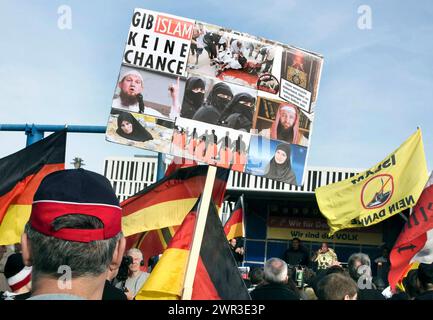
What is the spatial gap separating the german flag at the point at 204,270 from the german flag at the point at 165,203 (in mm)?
2058

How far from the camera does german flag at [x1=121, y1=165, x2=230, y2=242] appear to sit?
734 centimetres

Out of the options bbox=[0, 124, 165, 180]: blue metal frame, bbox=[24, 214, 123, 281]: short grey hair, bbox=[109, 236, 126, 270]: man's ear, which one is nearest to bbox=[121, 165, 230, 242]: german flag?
bbox=[109, 236, 126, 270]: man's ear

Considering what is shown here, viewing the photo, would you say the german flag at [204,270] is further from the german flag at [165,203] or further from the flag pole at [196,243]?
the german flag at [165,203]

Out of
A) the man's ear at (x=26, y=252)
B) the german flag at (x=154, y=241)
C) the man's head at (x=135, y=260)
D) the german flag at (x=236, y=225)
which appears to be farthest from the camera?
the german flag at (x=236, y=225)

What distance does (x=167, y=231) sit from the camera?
8.58 metres

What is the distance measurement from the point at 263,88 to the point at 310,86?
63 cm

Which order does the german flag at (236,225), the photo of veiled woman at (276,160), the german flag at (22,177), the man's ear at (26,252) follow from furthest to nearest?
the german flag at (236,225) → the photo of veiled woman at (276,160) → the german flag at (22,177) → the man's ear at (26,252)

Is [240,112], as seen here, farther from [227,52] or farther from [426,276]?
[426,276]

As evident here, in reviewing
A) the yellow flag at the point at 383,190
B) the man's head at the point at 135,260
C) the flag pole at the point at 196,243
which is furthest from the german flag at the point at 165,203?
the yellow flag at the point at 383,190

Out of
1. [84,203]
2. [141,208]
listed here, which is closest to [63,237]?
[84,203]

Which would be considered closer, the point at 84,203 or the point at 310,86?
the point at 84,203

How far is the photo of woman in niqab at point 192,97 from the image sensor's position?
895 cm

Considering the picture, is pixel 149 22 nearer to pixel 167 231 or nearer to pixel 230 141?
pixel 230 141

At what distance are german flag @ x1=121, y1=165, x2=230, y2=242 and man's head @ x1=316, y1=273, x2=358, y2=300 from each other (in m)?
2.74
